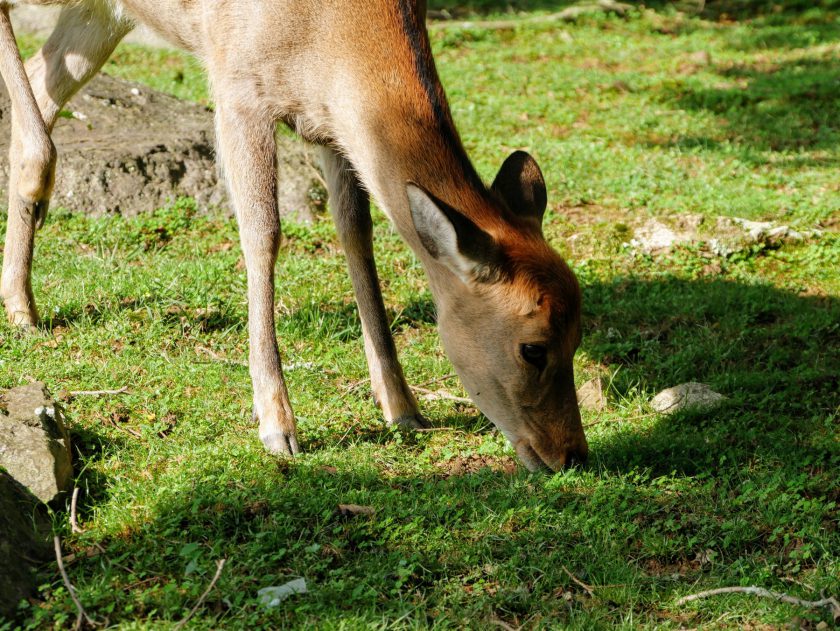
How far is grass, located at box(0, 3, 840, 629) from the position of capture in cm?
345

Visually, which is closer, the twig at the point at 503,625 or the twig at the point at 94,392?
the twig at the point at 503,625

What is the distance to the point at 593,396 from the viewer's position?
521 centimetres

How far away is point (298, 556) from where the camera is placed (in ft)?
11.7

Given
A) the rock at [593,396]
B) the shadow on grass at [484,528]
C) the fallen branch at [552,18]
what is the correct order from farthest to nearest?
the fallen branch at [552,18] < the rock at [593,396] < the shadow on grass at [484,528]

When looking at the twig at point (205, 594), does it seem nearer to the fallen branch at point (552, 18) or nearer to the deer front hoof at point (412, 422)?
the deer front hoof at point (412, 422)

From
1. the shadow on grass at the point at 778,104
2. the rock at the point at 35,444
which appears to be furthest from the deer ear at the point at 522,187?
the shadow on grass at the point at 778,104

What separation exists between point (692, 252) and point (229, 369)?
3374 mm

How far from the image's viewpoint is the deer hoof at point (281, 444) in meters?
4.40

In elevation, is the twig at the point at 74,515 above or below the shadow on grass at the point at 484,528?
above

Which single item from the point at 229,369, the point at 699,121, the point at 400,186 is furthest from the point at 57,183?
the point at 699,121

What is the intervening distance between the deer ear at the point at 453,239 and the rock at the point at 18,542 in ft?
5.86

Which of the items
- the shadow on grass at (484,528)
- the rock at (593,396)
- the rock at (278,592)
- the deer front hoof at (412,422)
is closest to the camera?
the rock at (278,592)

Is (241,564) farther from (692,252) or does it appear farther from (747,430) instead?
Result: (692,252)

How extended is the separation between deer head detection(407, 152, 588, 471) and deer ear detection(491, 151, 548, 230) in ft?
0.40
